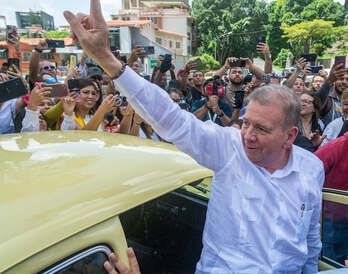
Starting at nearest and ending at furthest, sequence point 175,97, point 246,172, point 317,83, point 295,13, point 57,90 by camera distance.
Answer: point 246,172, point 57,90, point 175,97, point 317,83, point 295,13

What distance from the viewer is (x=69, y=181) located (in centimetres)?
137

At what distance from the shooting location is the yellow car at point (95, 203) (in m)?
1.04

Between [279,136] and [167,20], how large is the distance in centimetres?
5628

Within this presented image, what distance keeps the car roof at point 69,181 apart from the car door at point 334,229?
2.30 feet

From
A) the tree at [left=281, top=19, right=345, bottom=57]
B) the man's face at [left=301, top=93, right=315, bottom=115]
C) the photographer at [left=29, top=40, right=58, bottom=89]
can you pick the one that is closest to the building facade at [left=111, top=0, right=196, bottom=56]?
the tree at [left=281, top=19, right=345, bottom=57]

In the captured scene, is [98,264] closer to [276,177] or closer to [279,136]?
[276,177]

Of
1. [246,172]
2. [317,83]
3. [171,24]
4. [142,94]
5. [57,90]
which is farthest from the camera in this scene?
[171,24]

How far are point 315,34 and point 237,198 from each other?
36.3m

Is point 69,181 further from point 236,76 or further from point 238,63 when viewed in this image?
point 238,63

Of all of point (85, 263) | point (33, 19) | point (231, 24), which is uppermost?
point (33, 19)

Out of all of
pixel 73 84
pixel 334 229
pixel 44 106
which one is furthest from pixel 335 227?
pixel 44 106

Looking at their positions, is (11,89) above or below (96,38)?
below

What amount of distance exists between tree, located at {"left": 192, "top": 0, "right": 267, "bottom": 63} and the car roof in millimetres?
43389

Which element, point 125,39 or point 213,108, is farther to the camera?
point 125,39
